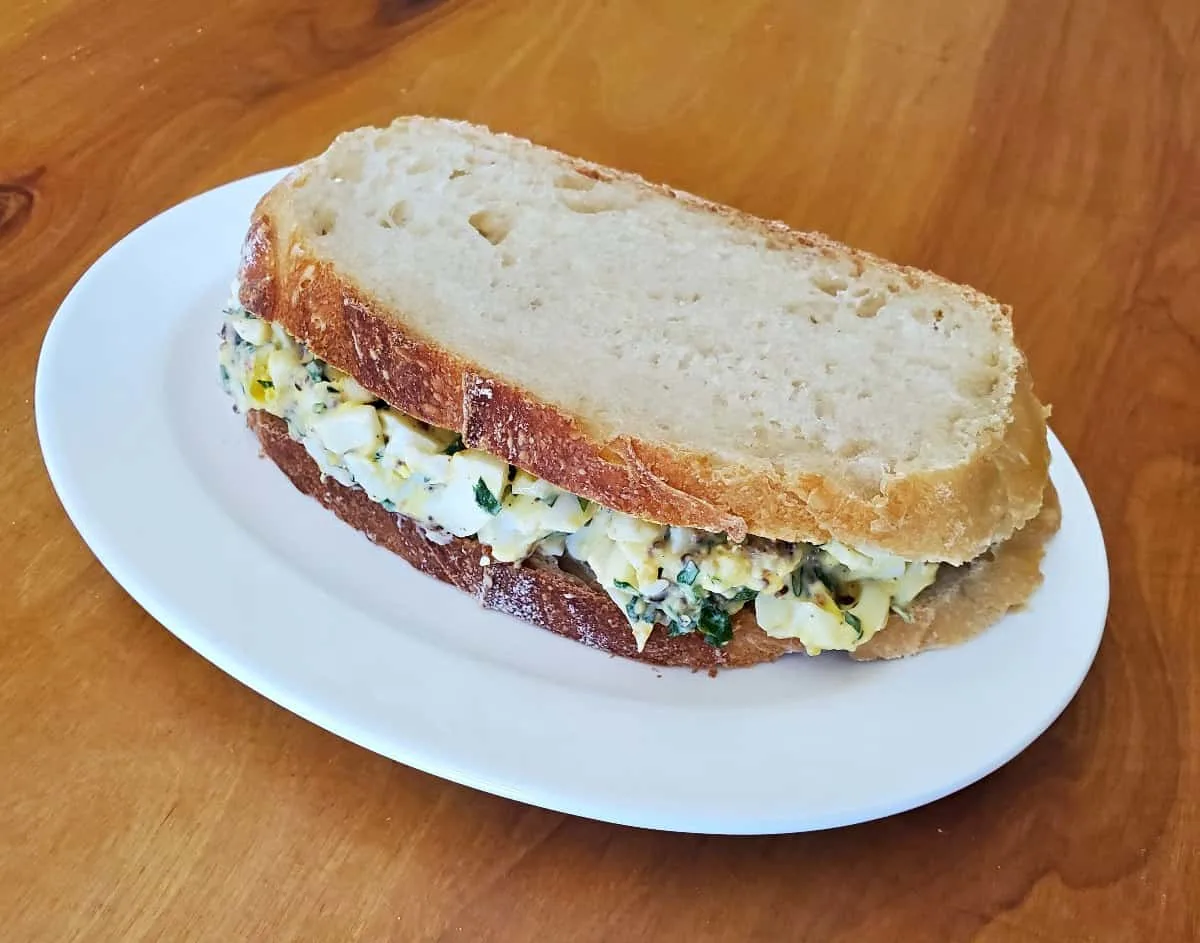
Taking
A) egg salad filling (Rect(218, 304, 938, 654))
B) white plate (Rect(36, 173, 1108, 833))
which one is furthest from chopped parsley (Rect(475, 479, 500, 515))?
white plate (Rect(36, 173, 1108, 833))

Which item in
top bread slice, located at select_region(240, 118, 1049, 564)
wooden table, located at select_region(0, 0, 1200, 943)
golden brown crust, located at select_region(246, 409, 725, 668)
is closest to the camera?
wooden table, located at select_region(0, 0, 1200, 943)

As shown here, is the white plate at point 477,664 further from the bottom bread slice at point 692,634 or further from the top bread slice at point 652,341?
the top bread slice at point 652,341

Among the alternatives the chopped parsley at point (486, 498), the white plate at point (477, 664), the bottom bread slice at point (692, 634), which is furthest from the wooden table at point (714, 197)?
the chopped parsley at point (486, 498)

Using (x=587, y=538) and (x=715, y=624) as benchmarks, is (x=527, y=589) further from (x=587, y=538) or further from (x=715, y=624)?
(x=715, y=624)

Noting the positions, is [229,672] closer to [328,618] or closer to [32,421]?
[328,618]

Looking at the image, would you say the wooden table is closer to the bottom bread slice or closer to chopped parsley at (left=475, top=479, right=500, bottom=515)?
the bottom bread slice

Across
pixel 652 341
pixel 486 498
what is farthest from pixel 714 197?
pixel 486 498
